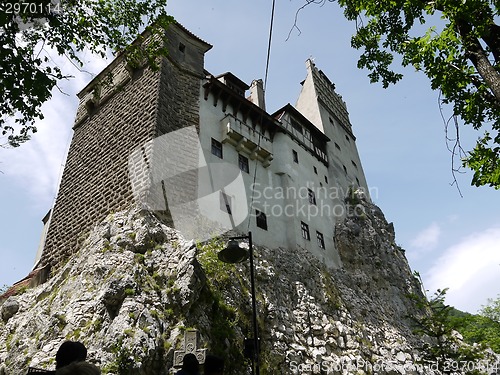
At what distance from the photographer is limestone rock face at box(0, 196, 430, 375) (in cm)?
1087

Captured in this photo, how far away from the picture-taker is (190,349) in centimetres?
1048

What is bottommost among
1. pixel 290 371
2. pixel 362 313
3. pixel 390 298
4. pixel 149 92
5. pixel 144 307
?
pixel 290 371

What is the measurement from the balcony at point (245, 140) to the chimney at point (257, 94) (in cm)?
489

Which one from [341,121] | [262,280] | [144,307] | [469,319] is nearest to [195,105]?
[262,280]

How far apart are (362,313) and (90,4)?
18450 mm

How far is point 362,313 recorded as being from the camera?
67.4ft

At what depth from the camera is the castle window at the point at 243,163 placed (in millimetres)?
20766

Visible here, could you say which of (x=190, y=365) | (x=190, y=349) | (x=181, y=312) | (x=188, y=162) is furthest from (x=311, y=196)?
(x=190, y=365)

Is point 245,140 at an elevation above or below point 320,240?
above

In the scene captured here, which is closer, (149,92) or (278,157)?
(149,92)

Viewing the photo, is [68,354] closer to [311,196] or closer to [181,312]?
[181,312]

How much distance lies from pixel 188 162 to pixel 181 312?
7.58 meters

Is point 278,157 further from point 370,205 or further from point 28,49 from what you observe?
point 28,49

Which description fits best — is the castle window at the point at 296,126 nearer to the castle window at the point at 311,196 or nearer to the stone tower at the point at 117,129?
the castle window at the point at 311,196
